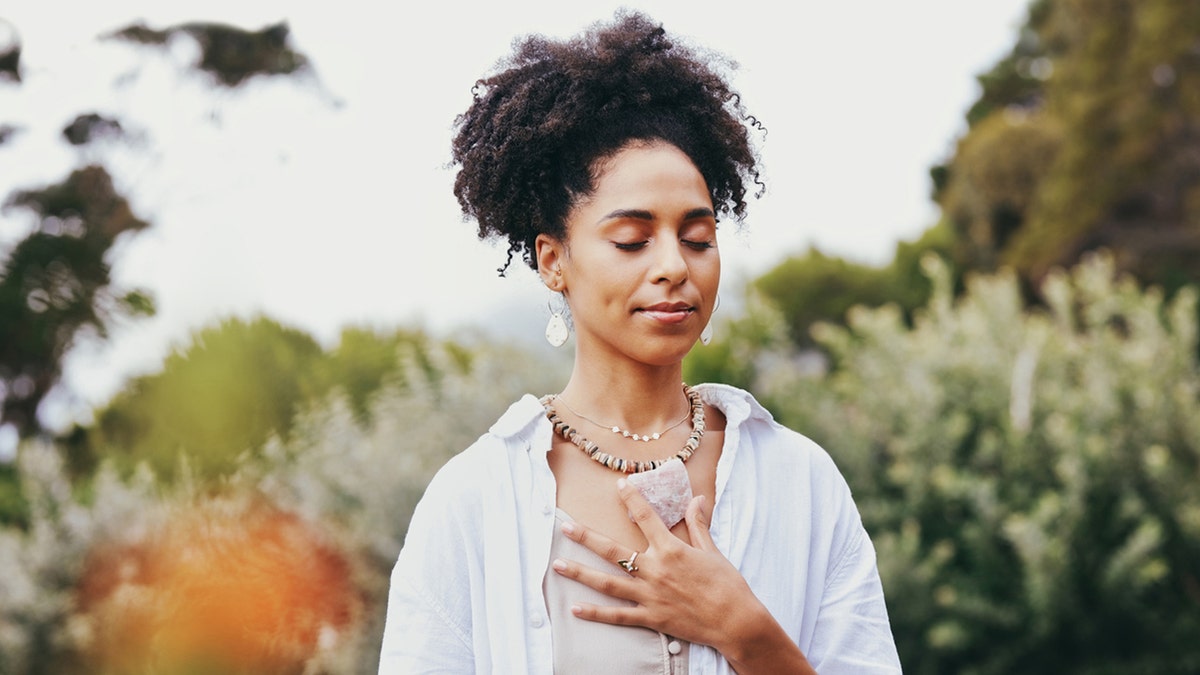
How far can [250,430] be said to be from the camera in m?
4.95

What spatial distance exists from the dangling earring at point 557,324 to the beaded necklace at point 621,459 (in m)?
0.12

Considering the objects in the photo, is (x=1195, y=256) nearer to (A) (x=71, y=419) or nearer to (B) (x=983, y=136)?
(B) (x=983, y=136)

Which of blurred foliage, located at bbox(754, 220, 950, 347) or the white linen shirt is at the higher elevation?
blurred foliage, located at bbox(754, 220, 950, 347)

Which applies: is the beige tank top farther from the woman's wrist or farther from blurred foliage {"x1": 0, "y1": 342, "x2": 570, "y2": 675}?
blurred foliage {"x1": 0, "y1": 342, "x2": 570, "y2": 675}

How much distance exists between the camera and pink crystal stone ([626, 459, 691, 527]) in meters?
2.06

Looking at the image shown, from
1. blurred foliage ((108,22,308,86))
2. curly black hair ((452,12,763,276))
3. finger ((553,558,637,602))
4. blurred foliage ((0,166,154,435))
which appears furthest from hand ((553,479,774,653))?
blurred foliage ((108,22,308,86))

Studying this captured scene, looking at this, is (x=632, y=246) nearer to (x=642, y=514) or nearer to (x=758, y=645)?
(x=642, y=514)

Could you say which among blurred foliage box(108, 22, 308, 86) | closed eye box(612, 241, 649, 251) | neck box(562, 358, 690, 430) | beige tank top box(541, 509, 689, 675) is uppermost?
blurred foliage box(108, 22, 308, 86)

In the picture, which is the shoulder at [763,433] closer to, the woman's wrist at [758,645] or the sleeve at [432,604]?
the woman's wrist at [758,645]

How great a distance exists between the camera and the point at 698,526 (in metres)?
2.04

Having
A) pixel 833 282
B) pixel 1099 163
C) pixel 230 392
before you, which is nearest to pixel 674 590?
pixel 230 392

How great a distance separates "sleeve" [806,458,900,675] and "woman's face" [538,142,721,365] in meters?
0.49

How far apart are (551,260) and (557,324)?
0.17 metres

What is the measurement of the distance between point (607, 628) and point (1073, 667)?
5879mm
